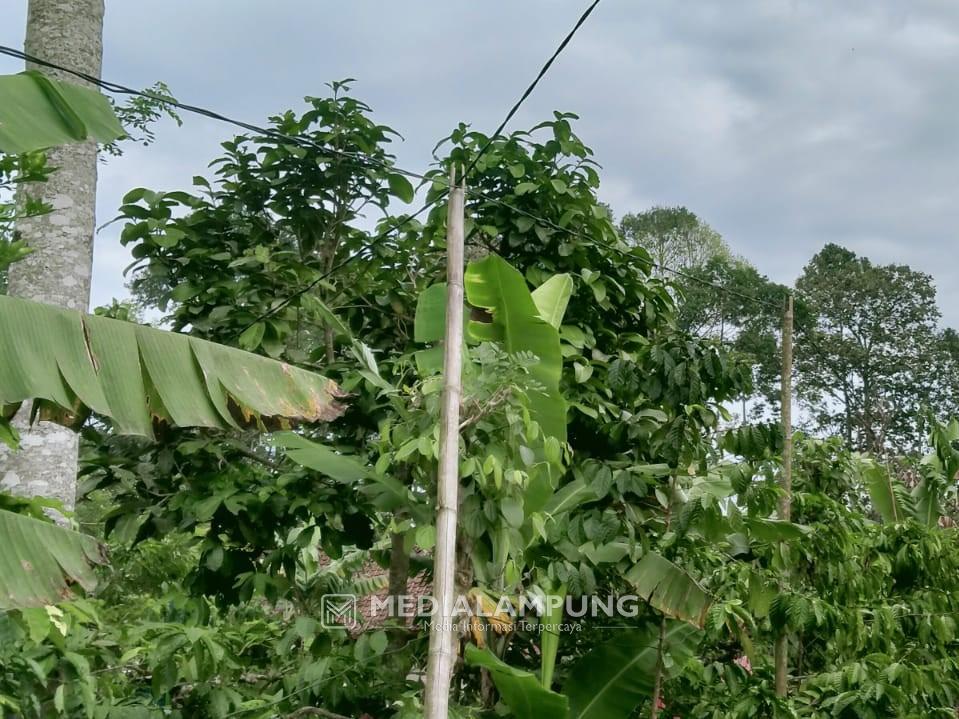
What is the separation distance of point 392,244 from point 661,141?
5559 millimetres

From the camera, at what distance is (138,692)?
4770 mm

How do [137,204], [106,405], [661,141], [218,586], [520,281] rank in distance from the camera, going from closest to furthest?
[106,405]
[520,281]
[218,586]
[137,204]
[661,141]

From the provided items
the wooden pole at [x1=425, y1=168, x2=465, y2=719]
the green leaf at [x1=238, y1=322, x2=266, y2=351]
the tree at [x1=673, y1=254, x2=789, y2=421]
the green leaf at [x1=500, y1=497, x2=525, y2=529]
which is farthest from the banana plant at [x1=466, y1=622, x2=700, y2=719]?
the tree at [x1=673, y1=254, x2=789, y2=421]

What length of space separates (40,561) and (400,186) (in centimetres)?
294

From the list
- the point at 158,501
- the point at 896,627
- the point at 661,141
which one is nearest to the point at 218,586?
the point at 158,501

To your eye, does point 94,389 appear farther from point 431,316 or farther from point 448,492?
point 431,316

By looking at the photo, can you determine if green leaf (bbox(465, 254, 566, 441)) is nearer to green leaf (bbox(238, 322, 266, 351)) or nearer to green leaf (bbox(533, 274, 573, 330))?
green leaf (bbox(533, 274, 573, 330))

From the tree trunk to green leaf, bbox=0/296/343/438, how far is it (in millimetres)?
1192

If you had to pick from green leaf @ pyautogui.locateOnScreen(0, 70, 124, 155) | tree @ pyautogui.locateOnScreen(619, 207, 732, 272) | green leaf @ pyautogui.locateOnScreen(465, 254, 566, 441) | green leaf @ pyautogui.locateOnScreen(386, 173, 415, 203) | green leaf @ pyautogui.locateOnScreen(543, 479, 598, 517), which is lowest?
green leaf @ pyautogui.locateOnScreen(543, 479, 598, 517)

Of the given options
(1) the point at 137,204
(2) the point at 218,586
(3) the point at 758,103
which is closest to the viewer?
(2) the point at 218,586

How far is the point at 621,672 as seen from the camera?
4.41 meters

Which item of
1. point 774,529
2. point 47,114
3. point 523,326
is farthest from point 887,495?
point 47,114

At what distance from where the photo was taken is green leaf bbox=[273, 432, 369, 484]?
4062mm

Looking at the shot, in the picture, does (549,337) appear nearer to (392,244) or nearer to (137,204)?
(392,244)
